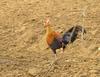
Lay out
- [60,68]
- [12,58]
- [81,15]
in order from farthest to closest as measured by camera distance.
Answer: [81,15], [12,58], [60,68]

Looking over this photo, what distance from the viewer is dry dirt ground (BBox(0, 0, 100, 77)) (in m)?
6.72

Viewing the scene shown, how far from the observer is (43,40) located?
826 cm

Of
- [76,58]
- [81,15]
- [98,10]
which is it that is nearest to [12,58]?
[76,58]

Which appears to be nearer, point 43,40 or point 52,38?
point 52,38

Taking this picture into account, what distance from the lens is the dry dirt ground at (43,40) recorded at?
6.72 meters

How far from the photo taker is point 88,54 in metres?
7.41

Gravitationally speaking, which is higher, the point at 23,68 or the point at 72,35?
the point at 72,35

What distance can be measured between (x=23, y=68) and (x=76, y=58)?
1012mm

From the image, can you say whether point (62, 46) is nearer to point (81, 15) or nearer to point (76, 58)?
point (76, 58)

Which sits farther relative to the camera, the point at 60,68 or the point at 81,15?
the point at 81,15

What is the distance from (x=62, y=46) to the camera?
276 inches

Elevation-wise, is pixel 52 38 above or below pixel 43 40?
above

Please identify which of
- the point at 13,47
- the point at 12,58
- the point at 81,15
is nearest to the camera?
the point at 12,58

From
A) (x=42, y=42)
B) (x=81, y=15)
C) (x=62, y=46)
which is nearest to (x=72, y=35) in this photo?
(x=62, y=46)
